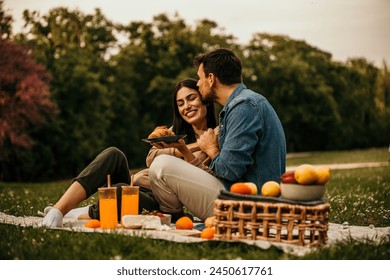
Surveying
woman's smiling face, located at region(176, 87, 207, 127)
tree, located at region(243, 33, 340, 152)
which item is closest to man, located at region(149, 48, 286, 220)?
woman's smiling face, located at region(176, 87, 207, 127)

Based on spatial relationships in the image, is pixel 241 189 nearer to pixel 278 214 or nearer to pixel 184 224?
pixel 278 214

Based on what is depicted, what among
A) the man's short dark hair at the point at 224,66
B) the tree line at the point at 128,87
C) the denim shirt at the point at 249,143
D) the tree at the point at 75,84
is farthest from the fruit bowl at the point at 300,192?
the tree at the point at 75,84

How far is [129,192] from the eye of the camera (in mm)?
4039

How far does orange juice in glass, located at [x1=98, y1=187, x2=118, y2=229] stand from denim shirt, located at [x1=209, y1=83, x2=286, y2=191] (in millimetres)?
782

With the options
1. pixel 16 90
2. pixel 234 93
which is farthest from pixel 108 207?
pixel 16 90

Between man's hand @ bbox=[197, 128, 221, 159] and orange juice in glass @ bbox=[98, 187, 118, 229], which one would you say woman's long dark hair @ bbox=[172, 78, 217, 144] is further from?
orange juice in glass @ bbox=[98, 187, 118, 229]

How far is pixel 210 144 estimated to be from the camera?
408 centimetres

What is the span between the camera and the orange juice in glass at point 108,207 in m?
3.93

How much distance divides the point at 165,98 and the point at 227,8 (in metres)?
15.0

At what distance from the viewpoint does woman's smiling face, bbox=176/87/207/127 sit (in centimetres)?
460

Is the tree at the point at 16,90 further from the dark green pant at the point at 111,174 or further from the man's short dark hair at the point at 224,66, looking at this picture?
the man's short dark hair at the point at 224,66

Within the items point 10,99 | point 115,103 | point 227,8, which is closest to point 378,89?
point 115,103

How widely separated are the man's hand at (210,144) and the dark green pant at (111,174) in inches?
24.8
